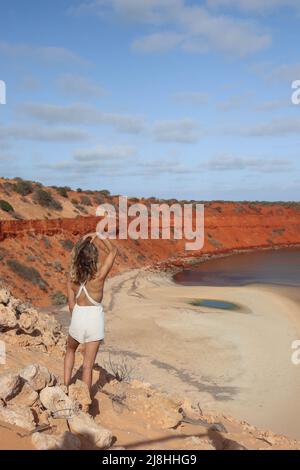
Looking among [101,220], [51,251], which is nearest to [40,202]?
[101,220]

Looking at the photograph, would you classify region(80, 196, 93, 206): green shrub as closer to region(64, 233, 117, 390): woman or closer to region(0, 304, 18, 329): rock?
region(0, 304, 18, 329): rock

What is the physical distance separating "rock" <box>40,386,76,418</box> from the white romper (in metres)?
0.61

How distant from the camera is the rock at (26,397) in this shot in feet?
15.2

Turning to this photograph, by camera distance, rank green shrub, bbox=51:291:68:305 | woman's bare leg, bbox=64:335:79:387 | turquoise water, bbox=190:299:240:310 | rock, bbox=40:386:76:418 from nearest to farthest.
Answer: rock, bbox=40:386:76:418 < woman's bare leg, bbox=64:335:79:387 < green shrub, bbox=51:291:68:305 < turquoise water, bbox=190:299:240:310

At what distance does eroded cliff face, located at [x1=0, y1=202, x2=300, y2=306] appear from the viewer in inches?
1054

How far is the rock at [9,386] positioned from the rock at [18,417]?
0.16m

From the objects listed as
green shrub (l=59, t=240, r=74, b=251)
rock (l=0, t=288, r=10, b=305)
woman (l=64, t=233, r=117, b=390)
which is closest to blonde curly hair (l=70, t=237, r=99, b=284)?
woman (l=64, t=233, r=117, b=390)

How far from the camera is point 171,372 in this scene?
13.6 m

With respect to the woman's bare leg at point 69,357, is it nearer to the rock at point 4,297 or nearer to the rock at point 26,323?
the rock at point 26,323

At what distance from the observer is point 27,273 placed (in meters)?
26.9

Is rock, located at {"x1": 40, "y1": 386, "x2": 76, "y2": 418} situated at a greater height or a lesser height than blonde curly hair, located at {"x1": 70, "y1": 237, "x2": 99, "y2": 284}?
lesser

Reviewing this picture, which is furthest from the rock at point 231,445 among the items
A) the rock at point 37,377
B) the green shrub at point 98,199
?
the green shrub at point 98,199

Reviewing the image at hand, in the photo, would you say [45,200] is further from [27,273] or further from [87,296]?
[87,296]

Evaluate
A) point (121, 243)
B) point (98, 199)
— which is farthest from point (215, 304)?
point (98, 199)
